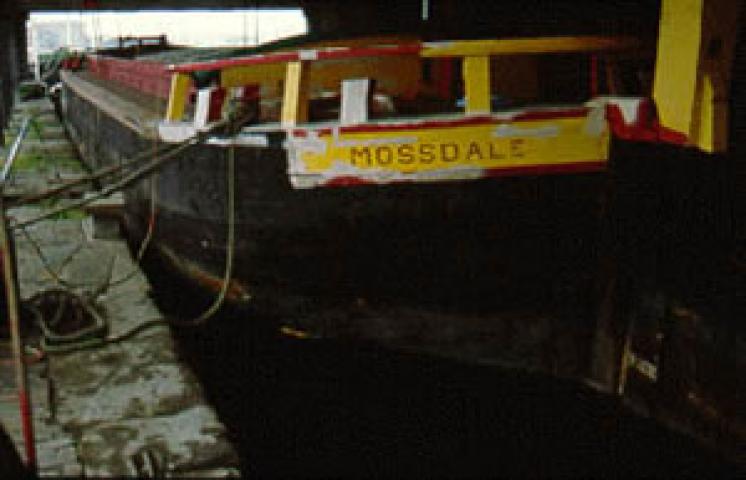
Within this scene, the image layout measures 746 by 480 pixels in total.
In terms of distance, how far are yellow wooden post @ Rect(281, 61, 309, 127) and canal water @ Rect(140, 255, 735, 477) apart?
152cm

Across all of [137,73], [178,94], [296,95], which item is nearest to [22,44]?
[137,73]

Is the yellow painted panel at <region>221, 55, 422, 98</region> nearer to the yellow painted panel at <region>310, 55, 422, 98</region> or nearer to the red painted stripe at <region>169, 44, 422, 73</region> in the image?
the yellow painted panel at <region>310, 55, 422, 98</region>

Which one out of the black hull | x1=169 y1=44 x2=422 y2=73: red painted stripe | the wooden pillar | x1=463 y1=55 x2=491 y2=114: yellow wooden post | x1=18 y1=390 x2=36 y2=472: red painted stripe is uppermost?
the wooden pillar

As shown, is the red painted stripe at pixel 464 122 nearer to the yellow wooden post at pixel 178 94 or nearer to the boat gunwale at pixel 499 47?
the boat gunwale at pixel 499 47

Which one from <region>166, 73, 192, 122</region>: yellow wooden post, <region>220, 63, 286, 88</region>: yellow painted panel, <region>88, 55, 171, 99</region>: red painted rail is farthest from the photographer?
<region>88, 55, 171, 99</region>: red painted rail

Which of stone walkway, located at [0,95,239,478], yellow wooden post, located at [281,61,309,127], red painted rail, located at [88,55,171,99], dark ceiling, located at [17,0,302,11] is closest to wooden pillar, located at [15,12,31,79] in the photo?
dark ceiling, located at [17,0,302,11]

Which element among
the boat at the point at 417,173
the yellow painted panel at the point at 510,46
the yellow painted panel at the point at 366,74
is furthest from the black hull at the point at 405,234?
the yellow painted panel at the point at 366,74

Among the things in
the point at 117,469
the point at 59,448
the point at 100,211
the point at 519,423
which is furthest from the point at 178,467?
the point at 100,211

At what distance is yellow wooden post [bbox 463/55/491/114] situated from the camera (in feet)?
13.8

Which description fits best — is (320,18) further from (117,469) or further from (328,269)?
(117,469)

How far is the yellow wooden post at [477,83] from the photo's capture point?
4195mm

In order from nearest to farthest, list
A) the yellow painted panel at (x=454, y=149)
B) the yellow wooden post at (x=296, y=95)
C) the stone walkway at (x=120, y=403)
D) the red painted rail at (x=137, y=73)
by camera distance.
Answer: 1. the stone walkway at (x=120, y=403)
2. the yellow painted panel at (x=454, y=149)
3. the yellow wooden post at (x=296, y=95)
4. the red painted rail at (x=137, y=73)

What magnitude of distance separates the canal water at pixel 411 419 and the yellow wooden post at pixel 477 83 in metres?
1.69

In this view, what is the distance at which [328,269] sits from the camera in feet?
15.9
